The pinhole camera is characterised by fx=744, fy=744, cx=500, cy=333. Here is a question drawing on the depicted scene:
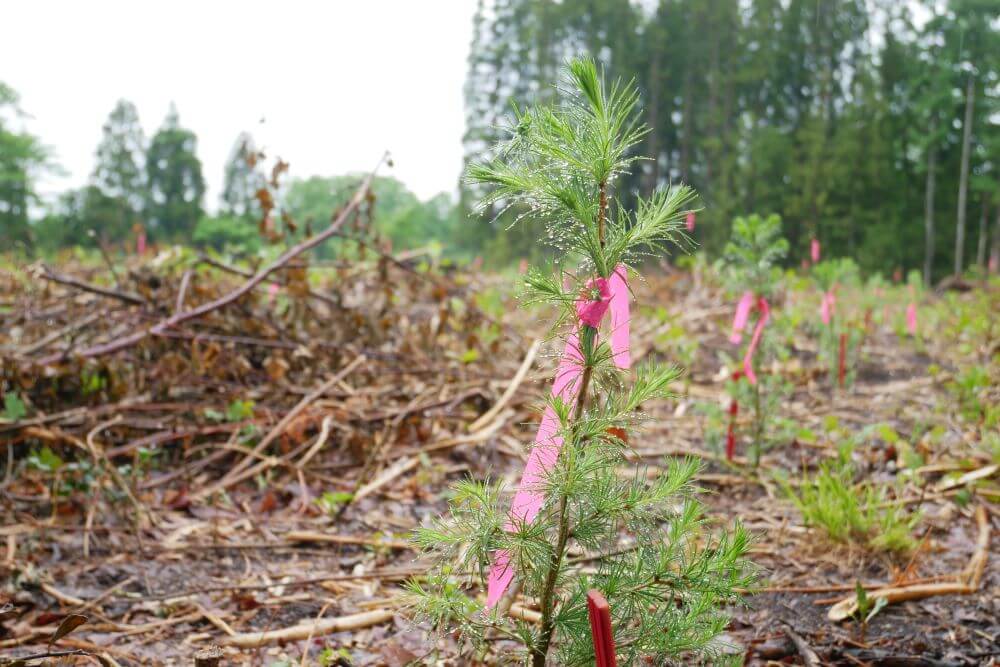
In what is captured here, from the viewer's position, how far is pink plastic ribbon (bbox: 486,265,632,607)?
3.49ft

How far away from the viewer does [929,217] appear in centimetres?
2525

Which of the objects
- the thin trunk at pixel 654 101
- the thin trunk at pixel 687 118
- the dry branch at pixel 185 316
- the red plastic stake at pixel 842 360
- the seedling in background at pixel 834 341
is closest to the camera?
the dry branch at pixel 185 316

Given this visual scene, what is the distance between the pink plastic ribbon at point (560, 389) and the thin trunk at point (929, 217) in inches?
1058

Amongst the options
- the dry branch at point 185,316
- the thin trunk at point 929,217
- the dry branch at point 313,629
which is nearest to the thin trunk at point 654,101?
the thin trunk at point 929,217

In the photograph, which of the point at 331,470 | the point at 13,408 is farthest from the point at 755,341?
the point at 13,408

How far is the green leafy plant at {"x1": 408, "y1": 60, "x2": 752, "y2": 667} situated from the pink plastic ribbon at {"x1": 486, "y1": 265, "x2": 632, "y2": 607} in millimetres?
10

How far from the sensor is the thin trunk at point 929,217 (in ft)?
82.0

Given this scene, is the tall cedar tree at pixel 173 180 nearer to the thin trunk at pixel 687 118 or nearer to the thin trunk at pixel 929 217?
→ the thin trunk at pixel 687 118

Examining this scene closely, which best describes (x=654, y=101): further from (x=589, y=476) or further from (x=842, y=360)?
(x=589, y=476)

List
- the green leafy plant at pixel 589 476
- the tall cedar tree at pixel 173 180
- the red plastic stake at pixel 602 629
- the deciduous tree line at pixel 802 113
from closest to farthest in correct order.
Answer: the red plastic stake at pixel 602 629 → the green leafy plant at pixel 589 476 → the deciduous tree line at pixel 802 113 → the tall cedar tree at pixel 173 180

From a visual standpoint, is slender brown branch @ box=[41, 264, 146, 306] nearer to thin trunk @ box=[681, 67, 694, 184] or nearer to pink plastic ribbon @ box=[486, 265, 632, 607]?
pink plastic ribbon @ box=[486, 265, 632, 607]

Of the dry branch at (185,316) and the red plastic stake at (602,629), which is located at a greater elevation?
the dry branch at (185,316)

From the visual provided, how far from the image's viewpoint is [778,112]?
29.2 m

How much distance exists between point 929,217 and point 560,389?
2844 centimetres
